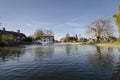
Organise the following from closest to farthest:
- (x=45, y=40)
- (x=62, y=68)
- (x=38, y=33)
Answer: (x=62, y=68), (x=45, y=40), (x=38, y=33)

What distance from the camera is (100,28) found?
292 ft

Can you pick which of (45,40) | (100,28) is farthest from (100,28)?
(45,40)

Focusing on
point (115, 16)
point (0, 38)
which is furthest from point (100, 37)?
point (0, 38)

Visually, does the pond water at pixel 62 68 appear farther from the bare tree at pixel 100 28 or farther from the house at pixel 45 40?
the house at pixel 45 40

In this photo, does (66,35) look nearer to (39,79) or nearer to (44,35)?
(44,35)

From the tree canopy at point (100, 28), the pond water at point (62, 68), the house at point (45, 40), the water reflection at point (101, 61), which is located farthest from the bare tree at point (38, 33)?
the pond water at point (62, 68)

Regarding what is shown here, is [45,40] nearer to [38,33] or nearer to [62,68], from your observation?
[38,33]

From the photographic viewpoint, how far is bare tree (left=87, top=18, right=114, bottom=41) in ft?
283

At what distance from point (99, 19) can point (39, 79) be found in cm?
8278

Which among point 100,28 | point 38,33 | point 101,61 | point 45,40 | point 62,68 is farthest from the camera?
point 38,33

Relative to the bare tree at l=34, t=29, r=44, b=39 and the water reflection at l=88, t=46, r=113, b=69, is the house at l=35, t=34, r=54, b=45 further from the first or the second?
the water reflection at l=88, t=46, r=113, b=69

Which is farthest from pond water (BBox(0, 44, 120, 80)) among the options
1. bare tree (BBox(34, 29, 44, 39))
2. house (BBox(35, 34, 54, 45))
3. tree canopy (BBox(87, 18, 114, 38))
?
bare tree (BBox(34, 29, 44, 39))

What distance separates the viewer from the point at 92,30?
9169cm

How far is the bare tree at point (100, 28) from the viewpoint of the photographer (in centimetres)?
→ 8638
